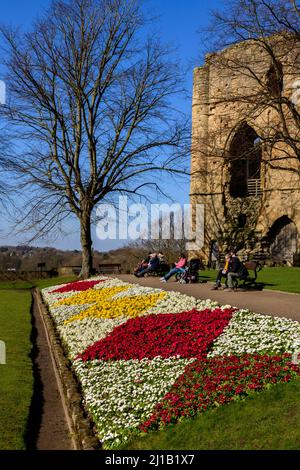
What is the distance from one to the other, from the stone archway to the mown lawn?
2073 cm

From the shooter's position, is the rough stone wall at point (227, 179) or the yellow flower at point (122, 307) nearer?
the yellow flower at point (122, 307)

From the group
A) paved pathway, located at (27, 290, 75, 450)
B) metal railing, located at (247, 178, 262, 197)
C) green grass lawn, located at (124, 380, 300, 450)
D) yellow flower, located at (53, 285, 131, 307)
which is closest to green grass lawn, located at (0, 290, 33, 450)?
paved pathway, located at (27, 290, 75, 450)

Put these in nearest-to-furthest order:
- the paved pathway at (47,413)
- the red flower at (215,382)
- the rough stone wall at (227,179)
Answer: the paved pathway at (47,413) < the red flower at (215,382) < the rough stone wall at (227,179)

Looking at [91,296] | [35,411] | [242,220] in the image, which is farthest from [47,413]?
[242,220]

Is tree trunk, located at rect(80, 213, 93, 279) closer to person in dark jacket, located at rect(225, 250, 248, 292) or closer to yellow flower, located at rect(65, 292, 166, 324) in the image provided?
yellow flower, located at rect(65, 292, 166, 324)

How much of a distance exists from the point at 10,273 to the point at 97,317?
22.5m

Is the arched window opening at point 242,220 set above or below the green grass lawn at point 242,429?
above

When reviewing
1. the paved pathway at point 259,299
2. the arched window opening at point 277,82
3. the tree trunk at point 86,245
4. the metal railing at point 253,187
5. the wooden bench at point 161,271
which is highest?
the arched window opening at point 277,82

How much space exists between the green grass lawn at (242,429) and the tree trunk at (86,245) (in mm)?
25351

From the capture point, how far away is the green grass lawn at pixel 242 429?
21.8 feet

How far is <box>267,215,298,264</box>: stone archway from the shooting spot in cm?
3612

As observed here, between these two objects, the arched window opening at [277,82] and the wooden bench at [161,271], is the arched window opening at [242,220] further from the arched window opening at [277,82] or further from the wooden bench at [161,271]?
the arched window opening at [277,82]

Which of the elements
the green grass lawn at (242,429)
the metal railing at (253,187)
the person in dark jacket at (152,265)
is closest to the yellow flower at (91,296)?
the person in dark jacket at (152,265)
